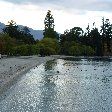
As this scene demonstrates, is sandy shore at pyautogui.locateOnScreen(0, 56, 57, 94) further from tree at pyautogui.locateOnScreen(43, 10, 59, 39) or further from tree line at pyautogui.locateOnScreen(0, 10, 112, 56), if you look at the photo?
tree at pyautogui.locateOnScreen(43, 10, 59, 39)

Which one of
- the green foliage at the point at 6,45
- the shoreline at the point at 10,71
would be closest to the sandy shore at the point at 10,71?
the shoreline at the point at 10,71

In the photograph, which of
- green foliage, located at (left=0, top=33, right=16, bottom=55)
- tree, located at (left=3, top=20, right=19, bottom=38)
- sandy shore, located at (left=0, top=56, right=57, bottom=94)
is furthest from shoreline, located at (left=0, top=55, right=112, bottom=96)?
tree, located at (left=3, top=20, right=19, bottom=38)

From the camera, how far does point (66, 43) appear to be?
152 m

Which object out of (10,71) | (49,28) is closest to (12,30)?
(49,28)

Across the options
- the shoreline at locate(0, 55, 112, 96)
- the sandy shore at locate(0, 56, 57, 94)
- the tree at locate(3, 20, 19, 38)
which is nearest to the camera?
the shoreline at locate(0, 55, 112, 96)

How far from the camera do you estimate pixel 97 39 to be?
493 feet

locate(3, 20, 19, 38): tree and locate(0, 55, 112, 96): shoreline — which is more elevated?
locate(3, 20, 19, 38): tree

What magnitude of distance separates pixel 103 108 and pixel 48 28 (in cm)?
15522

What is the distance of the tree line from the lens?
126 m

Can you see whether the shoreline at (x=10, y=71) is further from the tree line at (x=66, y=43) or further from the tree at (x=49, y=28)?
the tree at (x=49, y=28)

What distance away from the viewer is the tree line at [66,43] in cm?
12588

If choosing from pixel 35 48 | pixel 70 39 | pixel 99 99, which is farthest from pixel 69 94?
pixel 70 39

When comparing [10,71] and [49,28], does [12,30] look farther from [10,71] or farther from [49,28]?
[10,71]

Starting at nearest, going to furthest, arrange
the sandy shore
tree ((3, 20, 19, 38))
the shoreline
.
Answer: the shoreline, the sandy shore, tree ((3, 20, 19, 38))
